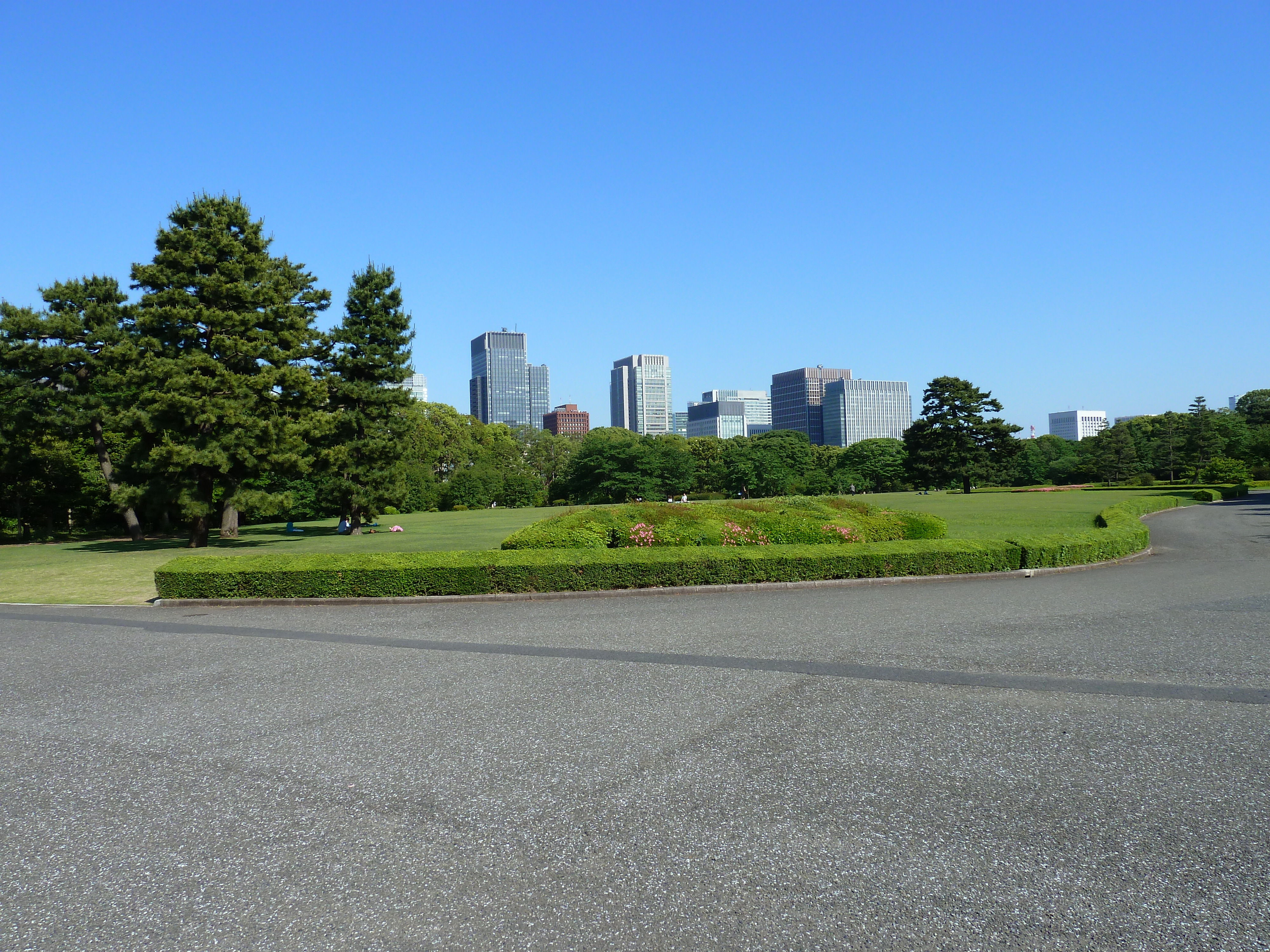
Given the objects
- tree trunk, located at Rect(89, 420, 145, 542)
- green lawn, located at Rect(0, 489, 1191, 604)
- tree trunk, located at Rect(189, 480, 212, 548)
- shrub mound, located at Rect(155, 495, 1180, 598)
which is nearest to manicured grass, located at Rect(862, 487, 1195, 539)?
green lawn, located at Rect(0, 489, 1191, 604)

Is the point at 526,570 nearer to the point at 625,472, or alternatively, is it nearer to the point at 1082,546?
the point at 1082,546

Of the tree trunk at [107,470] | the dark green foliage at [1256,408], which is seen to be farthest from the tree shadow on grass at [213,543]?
the dark green foliage at [1256,408]

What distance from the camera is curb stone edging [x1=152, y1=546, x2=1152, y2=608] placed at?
45.4 ft

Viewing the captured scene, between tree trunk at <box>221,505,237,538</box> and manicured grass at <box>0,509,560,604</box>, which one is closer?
manicured grass at <box>0,509,560,604</box>

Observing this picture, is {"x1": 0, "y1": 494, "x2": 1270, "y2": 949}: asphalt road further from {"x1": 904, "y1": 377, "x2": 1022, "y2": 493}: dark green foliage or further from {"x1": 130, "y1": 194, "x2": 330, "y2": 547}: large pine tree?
{"x1": 904, "y1": 377, "x2": 1022, "y2": 493}: dark green foliage

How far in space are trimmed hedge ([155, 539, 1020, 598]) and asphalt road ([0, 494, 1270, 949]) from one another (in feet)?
14.7

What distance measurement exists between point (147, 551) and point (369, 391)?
34.9 feet

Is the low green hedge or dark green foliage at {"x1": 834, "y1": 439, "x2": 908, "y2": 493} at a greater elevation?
dark green foliage at {"x1": 834, "y1": 439, "x2": 908, "y2": 493}

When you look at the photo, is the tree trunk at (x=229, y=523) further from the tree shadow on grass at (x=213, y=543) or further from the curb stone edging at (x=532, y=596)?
the curb stone edging at (x=532, y=596)

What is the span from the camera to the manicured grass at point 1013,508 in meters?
26.8

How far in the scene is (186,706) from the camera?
7070mm

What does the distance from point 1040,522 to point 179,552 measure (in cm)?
3257

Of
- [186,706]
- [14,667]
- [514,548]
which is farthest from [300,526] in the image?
[186,706]

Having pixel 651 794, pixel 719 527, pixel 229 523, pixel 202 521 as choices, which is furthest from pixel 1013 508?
pixel 651 794
